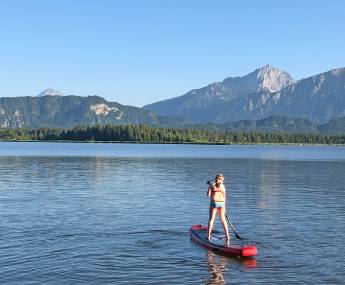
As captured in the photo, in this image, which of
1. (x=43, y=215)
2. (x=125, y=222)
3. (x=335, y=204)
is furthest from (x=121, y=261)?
(x=335, y=204)

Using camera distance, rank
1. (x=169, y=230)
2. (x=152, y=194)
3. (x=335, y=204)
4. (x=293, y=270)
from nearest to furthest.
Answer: (x=293, y=270)
(x=169, y=230)
(x=335, y=204)
(x=152, y=194)

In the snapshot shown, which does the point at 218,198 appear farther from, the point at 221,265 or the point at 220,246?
the point at 221,265

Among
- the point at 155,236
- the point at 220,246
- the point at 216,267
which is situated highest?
the point at 220,246

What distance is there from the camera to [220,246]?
1315 inches

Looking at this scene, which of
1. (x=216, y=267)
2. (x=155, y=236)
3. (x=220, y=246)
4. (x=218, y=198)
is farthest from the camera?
(x=155, y=236)

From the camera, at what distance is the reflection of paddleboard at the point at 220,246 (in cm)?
3197

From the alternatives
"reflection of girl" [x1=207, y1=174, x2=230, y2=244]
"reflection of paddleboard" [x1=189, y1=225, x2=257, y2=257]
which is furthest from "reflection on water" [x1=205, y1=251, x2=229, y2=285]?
"reflection of girl" [x1=207, y1=174, x2=230, y2=244]

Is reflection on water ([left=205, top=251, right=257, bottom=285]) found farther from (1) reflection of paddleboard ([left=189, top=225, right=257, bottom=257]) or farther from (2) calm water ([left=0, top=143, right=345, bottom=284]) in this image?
(1) reflection of paddleboard ([left=189, top=225, right=257, bottom=257])

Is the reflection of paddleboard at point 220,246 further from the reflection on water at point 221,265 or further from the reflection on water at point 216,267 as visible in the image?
the reflection on water at point 216,267

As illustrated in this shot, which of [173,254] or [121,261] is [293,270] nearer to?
[173,254]

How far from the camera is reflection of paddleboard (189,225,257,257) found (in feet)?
105

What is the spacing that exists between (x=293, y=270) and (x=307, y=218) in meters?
18.6

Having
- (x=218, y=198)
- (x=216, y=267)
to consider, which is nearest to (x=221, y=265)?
(x=216, y=267)

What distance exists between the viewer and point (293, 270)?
1161 inches
